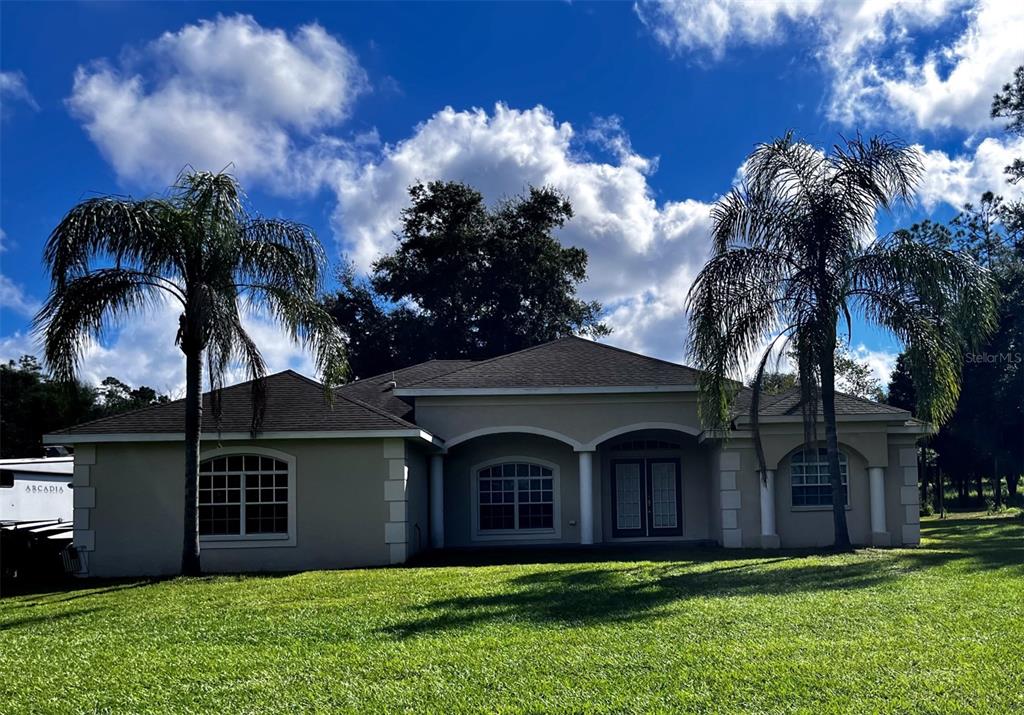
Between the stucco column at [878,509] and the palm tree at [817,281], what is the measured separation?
2378 mm

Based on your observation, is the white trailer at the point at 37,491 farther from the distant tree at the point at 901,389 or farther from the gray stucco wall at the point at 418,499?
the distant tree at the point at 901,389

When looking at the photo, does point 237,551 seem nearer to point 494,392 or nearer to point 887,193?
point 494,392

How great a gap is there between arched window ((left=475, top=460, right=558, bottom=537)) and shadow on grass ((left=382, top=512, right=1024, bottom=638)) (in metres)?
1.78

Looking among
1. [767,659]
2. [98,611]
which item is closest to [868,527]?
[767,659]

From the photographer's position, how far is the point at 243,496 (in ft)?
58.9

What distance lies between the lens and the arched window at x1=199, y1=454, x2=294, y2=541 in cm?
1784

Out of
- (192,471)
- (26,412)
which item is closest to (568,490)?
(192,471)

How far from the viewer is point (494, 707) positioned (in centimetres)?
671

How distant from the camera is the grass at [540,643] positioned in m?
6.96

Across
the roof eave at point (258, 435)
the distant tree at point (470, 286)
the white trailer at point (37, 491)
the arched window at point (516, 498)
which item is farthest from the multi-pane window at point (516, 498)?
the distant tree at point (470, 286)

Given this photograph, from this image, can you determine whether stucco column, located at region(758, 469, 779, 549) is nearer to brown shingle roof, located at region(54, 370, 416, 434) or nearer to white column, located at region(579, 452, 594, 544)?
white column, located at region(579, 452, 594, 544)

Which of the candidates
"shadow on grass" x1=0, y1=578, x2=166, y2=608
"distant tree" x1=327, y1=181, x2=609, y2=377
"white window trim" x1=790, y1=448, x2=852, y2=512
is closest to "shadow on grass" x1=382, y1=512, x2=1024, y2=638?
"white window trim" x1=790, y1=448, x2=852, y2=512

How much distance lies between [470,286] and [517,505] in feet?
71.5

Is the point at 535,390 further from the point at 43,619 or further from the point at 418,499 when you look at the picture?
the point at 43,619
